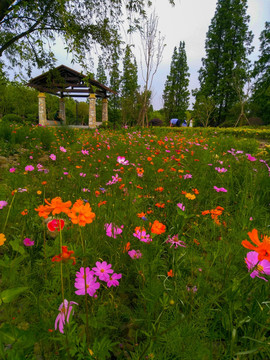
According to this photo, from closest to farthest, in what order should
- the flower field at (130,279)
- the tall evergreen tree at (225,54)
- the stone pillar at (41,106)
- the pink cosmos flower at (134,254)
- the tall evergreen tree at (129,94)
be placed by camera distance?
the flower field at (130,279)
the pink cosmos flower at (134,254)
the stone pillar at (41,106)
the tall evergreen tree at (225,54)
the tall evergreen tree at (129,94)

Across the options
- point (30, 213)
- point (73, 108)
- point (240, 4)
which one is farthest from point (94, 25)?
point (73, 108)

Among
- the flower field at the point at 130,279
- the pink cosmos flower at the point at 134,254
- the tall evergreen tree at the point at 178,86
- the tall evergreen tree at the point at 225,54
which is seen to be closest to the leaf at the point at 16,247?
the flower field at the point at 130,279

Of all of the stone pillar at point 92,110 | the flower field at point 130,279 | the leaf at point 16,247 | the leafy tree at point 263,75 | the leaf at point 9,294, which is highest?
the leafy tree at point 263,75

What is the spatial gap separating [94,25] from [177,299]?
19.5 feet

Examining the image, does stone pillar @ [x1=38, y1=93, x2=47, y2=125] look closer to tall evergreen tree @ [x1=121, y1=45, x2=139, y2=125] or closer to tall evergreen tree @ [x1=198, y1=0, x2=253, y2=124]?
tall evergreen tree @ [x1=121, y1=45, x2=139, y2=125]

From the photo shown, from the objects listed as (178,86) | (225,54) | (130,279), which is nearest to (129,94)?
(178,86)

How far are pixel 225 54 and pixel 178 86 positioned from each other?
28.1 feet

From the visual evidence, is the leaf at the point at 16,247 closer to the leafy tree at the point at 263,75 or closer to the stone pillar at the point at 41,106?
the stone pillar at the point at 41,106

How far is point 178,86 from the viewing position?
32.0 metres

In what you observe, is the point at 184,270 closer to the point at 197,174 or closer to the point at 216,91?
the point at 197,174

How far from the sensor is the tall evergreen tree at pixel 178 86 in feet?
105

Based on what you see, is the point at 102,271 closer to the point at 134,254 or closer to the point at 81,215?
the point at 134,254

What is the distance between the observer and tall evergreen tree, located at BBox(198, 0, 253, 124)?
23703mm

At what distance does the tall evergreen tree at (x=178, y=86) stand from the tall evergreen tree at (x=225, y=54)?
5303mm
